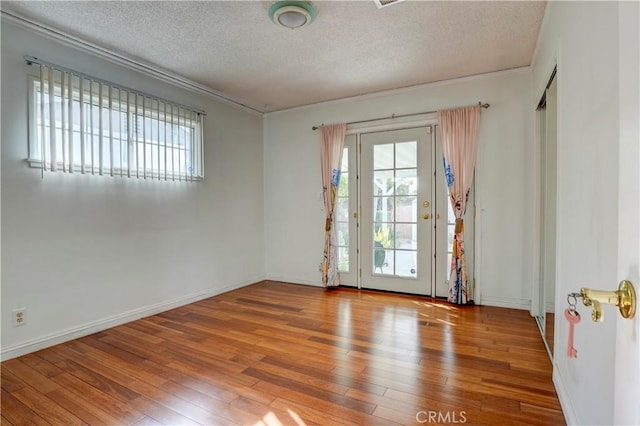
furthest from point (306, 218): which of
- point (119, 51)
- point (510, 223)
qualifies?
point (119, 51)

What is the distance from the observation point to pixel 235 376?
7.24 feet

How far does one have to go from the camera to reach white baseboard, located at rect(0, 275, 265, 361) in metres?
2.51

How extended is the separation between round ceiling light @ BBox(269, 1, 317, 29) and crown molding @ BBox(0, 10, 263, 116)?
1649 millimetres

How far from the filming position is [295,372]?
7.36 feet

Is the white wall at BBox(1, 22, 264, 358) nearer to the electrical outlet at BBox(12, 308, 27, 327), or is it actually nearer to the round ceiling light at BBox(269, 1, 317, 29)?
the electrical outlet at BBox(12, 308, 27, 327)

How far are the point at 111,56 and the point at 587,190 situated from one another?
3.78 m

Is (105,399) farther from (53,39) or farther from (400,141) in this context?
(400,141)

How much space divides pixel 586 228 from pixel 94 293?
3656 mm

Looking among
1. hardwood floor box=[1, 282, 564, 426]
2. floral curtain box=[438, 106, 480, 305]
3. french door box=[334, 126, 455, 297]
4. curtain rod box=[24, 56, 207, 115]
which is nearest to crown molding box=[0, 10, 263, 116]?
curtain rod box=[24, 56, 207, 115]

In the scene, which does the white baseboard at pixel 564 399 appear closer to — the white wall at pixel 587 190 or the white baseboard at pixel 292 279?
the white wall at pixel 587 190

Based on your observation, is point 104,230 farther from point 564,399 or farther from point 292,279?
point 564,399

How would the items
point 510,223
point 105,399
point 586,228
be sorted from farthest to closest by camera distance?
point 510,223
point 105,399
point 586,228

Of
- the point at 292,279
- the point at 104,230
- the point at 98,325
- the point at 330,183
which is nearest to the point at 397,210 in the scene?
the point at 330,183

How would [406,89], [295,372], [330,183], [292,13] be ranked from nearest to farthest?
[295,372], [292,13], [406,89], [330,183]
